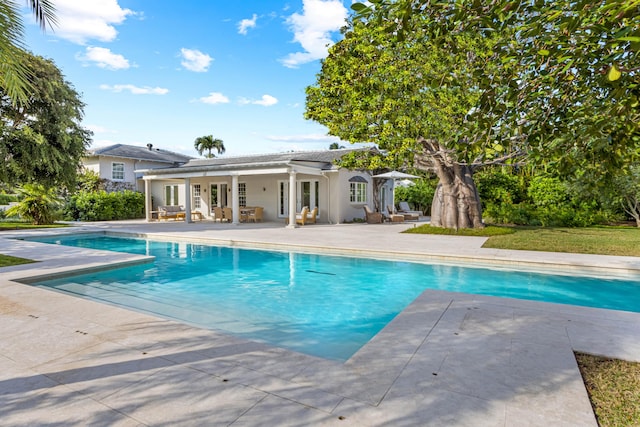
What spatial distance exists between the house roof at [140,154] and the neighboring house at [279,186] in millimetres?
4627

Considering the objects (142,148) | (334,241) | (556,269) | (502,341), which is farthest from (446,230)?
(142,148)

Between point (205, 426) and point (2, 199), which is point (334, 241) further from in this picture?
point (2, 199)

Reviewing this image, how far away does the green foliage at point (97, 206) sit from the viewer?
21734 mm

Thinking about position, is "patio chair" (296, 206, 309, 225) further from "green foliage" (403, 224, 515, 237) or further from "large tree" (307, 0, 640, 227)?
"large tree" (307, 0, 640, 227)

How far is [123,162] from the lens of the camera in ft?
85.7

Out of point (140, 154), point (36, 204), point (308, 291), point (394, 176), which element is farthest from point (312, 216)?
point (140, 154)

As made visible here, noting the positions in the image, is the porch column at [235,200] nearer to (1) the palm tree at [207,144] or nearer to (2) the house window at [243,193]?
(2) the house window at [243,193]

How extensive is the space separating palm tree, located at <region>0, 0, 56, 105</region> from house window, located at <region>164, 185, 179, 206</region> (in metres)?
20.0

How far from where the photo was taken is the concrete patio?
2.54 meters

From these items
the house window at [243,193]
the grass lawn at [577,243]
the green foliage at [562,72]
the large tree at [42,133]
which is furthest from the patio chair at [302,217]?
the green foliage at [562,72]

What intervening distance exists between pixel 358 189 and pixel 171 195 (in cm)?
1295

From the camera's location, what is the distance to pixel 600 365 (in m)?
3.28

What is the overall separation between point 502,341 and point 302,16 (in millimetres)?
13741

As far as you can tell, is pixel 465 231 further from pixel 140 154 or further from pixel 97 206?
pixel 140 154
